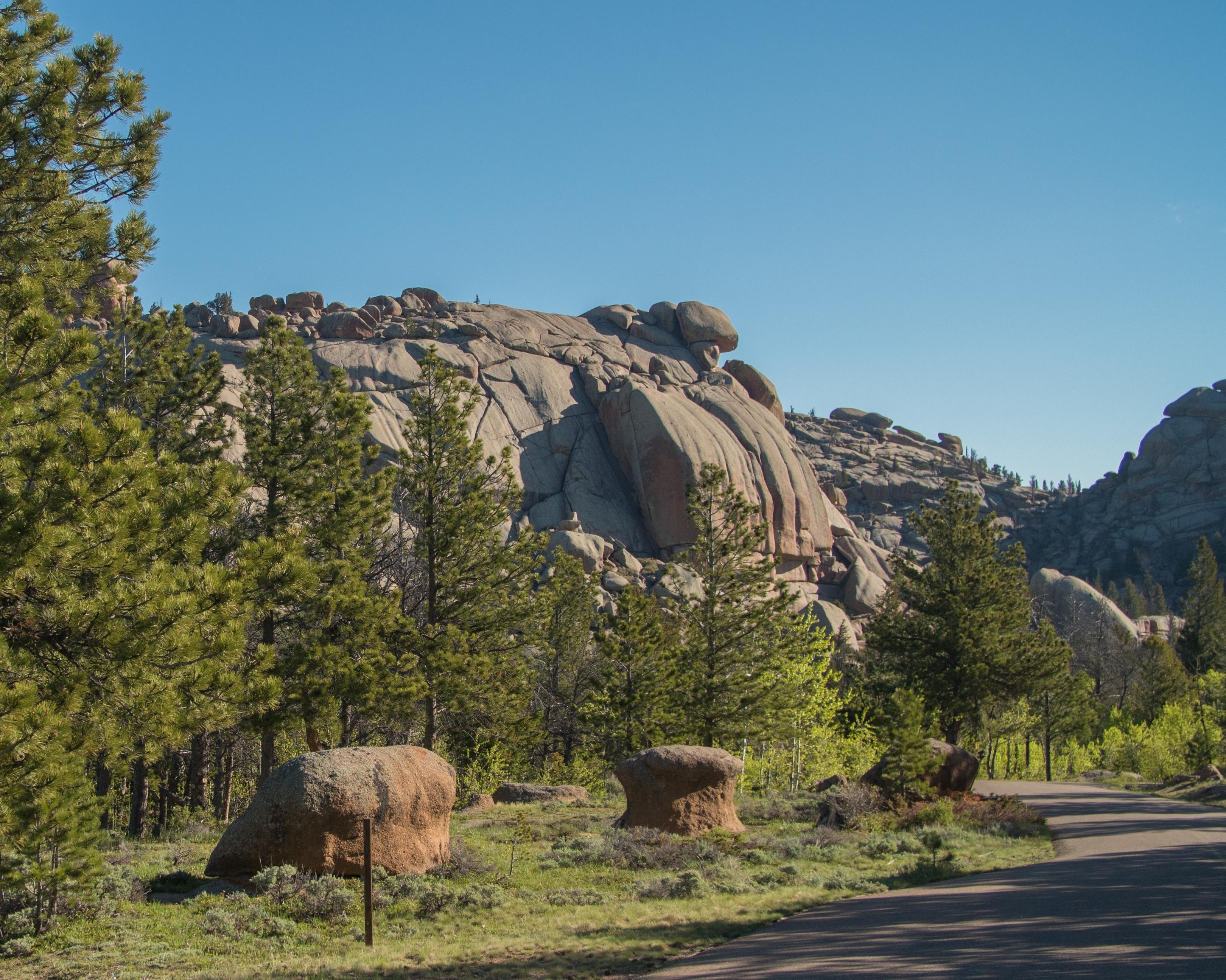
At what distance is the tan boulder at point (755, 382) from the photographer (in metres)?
78.9

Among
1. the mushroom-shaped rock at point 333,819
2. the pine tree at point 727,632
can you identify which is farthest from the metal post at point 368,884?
the pine tree at point 727,632

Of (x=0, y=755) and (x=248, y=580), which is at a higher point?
(x=248, y=580)

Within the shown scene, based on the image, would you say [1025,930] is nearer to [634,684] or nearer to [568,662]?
[634,684]

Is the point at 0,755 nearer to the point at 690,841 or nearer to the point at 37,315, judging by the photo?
the point at 37,315

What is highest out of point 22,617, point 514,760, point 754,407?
point 754,407

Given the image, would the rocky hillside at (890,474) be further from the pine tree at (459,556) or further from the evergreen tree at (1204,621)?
the pine tree at (459,556)

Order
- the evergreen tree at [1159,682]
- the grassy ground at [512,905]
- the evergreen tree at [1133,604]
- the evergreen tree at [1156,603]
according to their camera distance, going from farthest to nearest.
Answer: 1. the evergreen tree at [1156,603]
2. the evergreen tree at [1133,604]
3. the evergreen tree at [1159,682]
4. the grassy ground at [512,905]

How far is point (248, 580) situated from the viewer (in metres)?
8.02

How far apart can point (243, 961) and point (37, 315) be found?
634cm

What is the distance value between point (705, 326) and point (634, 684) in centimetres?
5905

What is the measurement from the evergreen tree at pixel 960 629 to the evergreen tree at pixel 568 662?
428 inches

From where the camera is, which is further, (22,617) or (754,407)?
(754,407)

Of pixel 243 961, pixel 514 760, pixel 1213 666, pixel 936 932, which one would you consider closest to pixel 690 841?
pixel 936 932

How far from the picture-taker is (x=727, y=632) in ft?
87.2
